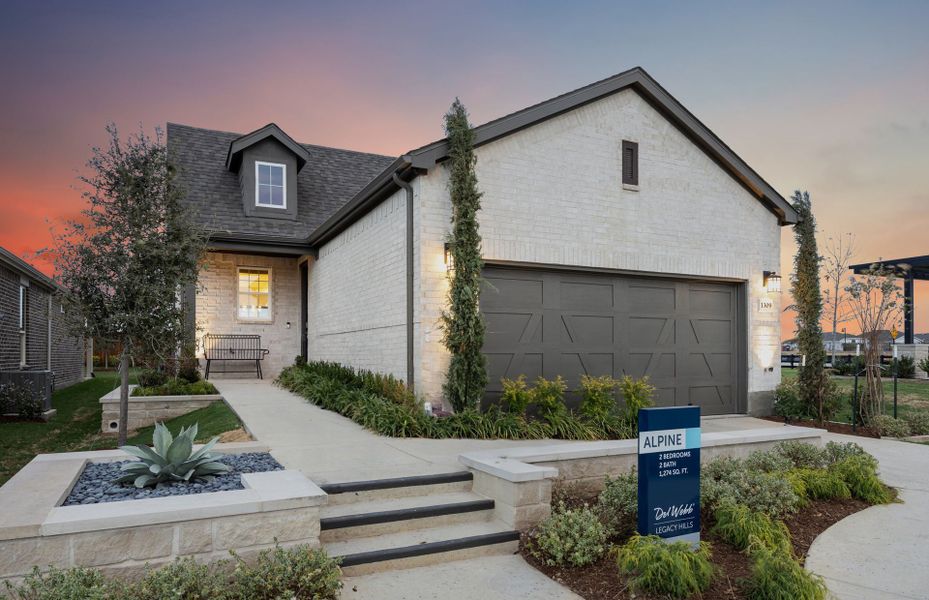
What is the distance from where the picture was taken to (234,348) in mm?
15633

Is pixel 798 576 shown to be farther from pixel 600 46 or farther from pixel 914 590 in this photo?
pixel 600 46

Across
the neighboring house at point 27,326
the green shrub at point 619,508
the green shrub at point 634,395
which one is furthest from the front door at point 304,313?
the green shrub at point 619,508

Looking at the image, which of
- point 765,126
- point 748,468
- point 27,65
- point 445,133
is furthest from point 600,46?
point 27,65

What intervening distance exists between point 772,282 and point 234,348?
498 inches

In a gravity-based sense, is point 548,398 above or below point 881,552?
above

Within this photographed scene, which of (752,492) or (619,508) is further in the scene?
(752,492)

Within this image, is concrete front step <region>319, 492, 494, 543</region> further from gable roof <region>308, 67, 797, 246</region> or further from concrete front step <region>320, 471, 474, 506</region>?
gable roof <region>308, 67, 797, 246</region>

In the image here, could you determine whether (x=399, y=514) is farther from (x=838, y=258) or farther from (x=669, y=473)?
(x=838, y=258)

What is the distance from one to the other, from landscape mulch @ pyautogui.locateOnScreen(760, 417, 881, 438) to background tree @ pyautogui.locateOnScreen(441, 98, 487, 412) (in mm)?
6308

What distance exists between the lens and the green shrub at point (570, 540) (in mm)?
4301

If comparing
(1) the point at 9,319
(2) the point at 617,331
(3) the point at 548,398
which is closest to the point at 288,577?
(3) the point at 548,398

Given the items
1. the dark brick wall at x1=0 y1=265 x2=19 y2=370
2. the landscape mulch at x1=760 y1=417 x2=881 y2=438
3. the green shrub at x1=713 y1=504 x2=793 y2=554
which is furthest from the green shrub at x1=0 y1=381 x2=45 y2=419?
the landscape mulch at x1=760 y1=417 x2=881 y2=438

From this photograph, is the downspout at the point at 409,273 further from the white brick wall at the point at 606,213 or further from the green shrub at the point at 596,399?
the green shrub at the point at 596,399

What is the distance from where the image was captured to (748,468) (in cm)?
605
